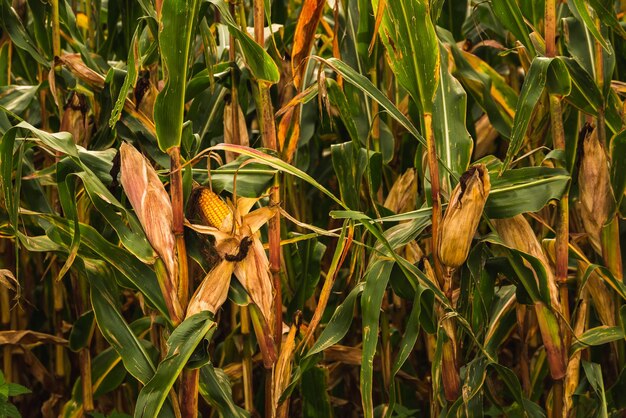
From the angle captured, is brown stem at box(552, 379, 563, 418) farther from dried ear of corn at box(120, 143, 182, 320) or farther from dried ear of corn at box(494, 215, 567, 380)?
dried ear of corn at box(120, 143, 182, 320)

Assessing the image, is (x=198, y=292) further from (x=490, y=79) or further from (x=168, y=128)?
(x=490, y=79)

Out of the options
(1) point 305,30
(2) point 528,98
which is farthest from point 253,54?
(2) point 528,98

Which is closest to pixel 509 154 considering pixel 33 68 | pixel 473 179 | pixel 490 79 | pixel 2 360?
pixel 473 179

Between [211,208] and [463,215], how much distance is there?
0.50 m

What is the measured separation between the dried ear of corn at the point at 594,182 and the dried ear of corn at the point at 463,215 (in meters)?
0.37

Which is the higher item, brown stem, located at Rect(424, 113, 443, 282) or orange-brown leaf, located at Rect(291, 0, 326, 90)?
orange-brown leaf, located at Rect(291, 0, 326, 90)

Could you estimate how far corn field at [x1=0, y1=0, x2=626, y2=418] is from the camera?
1.71 metres

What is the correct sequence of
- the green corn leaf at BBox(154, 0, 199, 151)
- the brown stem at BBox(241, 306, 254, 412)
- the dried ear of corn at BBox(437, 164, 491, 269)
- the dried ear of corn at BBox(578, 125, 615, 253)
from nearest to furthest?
the green corn leaf at BBox(154, 0, 199, 151)
the dried ear of corn at BBox(437, 164, 491, 269)
the dried ear of corn at BBox(578, 125, 615, 253)
the brown stem at BBox(241, 306, 254, 412)

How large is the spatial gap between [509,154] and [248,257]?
0.56m

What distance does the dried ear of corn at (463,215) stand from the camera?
1.71 m

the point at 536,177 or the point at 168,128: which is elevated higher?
the point at 168,128

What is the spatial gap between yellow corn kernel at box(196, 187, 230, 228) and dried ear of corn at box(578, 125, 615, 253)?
2.68ft

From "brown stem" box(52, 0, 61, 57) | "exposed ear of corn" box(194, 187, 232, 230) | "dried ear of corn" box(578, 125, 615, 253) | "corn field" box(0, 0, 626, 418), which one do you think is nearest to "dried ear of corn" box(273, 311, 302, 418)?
"corn field" box(0, 0, 626, 418)

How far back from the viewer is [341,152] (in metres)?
2.07
